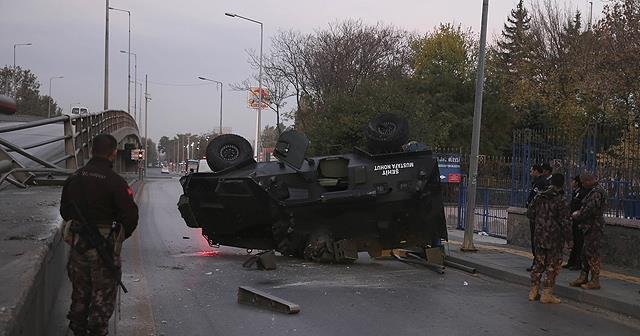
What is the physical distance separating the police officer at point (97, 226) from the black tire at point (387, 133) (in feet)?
23.7

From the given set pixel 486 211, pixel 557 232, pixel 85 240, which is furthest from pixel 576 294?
pixel 486 211

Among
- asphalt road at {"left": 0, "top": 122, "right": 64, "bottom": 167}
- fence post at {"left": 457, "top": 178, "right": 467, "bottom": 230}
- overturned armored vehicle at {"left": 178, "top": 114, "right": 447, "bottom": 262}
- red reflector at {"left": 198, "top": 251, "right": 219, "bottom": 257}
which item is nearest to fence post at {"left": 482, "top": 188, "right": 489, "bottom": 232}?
fence post at {"left": 457, "top": 178, "right": 467, "bottom": 230}

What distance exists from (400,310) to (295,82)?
3585cm

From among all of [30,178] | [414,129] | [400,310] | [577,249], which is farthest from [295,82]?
[400,310]

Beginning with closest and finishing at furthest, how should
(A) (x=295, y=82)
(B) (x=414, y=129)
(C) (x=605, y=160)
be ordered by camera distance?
(C) (x=605, y=160) → (B) (x=414, y=129) → (A) (x=295, y=82)

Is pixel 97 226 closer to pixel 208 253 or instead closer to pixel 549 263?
pixel 549 263

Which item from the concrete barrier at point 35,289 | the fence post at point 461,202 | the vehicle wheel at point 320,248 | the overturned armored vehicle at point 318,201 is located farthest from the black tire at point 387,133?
the fence post at point 461,202

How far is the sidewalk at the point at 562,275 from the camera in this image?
8.55 metres

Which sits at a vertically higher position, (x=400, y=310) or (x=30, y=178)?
(x=30, y=178)

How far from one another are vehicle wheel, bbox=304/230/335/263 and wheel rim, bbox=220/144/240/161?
1968 millimetres

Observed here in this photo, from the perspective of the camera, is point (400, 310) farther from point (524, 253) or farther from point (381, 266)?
point (524, 253)

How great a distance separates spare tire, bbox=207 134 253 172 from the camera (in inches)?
457

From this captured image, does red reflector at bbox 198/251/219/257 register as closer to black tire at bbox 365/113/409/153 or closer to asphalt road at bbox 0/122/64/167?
black tire at bbox 365/113/409/153

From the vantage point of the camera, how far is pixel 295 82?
43000mm
